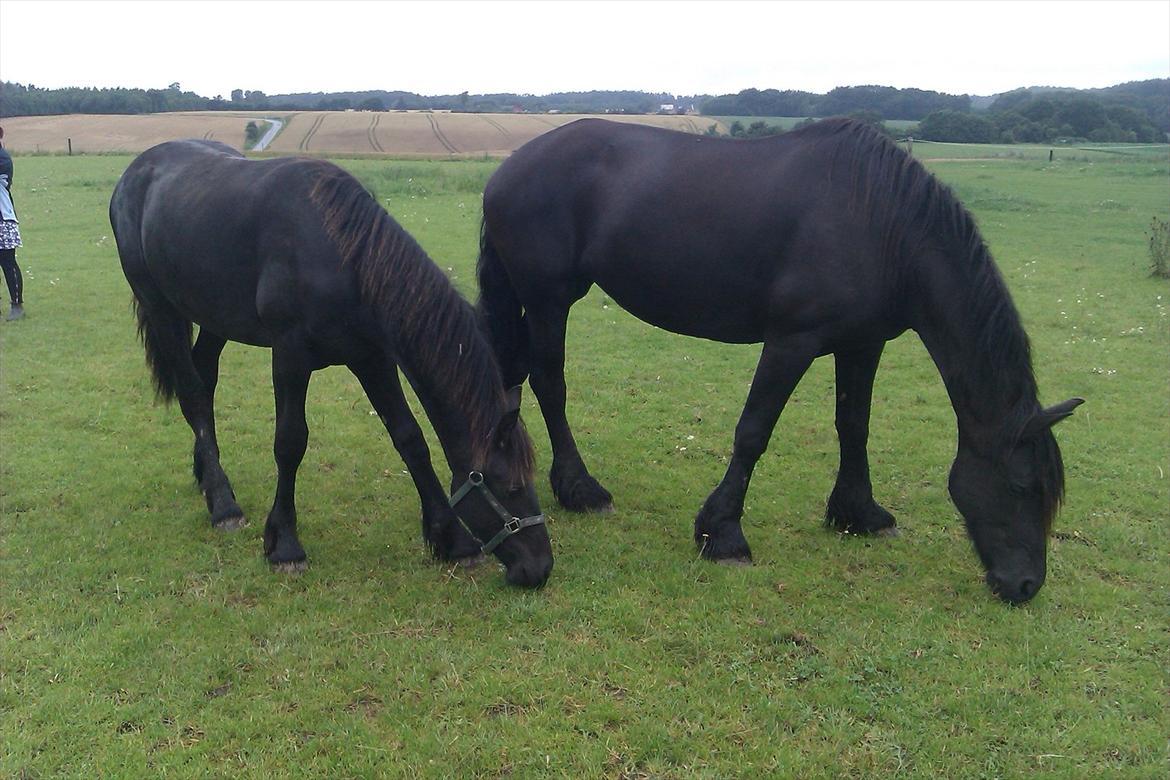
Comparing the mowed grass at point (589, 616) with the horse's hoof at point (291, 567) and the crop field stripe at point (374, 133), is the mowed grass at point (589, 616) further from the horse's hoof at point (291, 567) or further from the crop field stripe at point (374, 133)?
the crop field stripe at point (374, 133)

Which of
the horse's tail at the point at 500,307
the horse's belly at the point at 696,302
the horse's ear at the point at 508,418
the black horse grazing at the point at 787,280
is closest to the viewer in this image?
the horse's ear at the point at 508,418

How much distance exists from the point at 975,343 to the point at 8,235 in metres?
11.1

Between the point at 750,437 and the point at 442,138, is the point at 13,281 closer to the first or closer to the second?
the point at 750,437

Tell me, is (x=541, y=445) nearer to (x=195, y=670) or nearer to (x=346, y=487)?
(x=346, y=487)

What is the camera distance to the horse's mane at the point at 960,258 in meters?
4.12

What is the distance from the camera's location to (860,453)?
17.0 ft

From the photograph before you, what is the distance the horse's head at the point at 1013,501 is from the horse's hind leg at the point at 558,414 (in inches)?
91.0

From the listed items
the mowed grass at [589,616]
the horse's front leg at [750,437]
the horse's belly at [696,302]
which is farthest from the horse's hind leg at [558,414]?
the horse's front leg at [750,437]

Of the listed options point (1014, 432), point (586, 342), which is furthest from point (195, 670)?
point (586, 342)

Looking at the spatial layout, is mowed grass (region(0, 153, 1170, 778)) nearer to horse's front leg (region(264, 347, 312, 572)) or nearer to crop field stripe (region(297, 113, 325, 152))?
horse's front leg (region(264, 347, 312, 572))

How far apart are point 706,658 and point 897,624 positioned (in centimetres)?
107

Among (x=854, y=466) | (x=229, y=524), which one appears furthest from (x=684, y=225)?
(x=229, y=524)

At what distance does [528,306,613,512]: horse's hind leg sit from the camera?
5.48m

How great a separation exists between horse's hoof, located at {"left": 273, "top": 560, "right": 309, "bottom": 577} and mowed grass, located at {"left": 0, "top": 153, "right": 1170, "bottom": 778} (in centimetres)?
7
